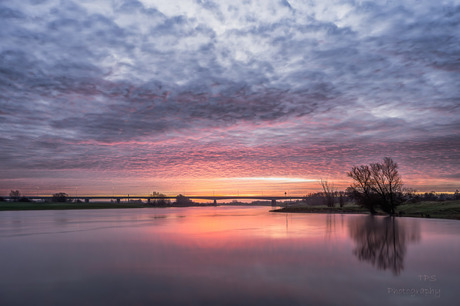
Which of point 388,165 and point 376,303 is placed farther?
point 388,165

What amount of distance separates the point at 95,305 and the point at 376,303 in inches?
343

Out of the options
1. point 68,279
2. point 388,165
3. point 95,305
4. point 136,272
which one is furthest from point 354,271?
point 388,165

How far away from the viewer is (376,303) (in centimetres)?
1014

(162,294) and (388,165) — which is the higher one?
(388,165)

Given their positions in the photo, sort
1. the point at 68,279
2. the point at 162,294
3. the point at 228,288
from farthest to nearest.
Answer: the point at 68,279 < the point at 228,288 < the point at 162,294

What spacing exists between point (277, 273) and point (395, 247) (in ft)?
36.6

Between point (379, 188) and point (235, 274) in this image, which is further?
point (379, 188)

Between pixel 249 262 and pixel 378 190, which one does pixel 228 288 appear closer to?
pixel 249 262

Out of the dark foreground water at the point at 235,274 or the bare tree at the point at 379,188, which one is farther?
the bare tree at the point at 379,188

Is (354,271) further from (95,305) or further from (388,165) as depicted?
(388,165)

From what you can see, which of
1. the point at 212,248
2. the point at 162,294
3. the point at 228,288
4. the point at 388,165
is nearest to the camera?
the point at 162,294

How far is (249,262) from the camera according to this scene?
16.8m

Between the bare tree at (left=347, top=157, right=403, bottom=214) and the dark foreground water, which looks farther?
the bare tree at (left=347, top=157, right=403, bottom=214)

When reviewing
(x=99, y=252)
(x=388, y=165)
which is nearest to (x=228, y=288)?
(x=99, y=252)
